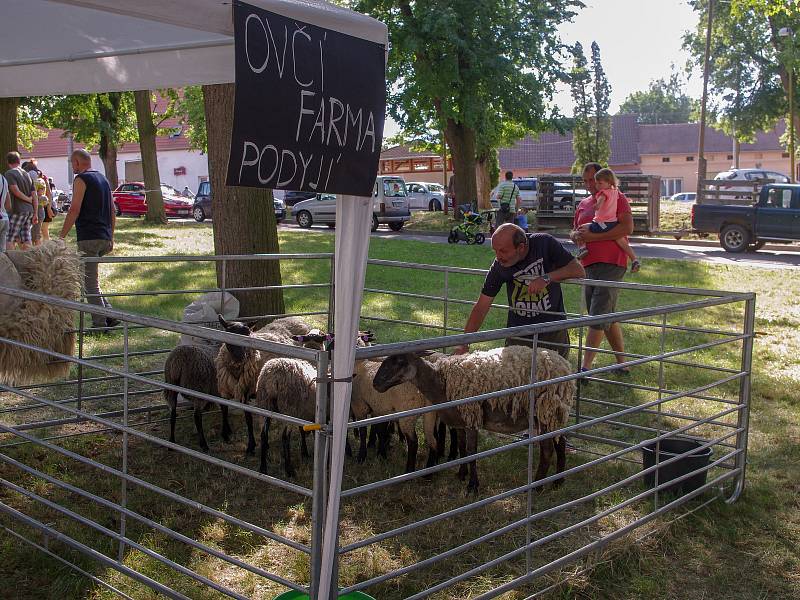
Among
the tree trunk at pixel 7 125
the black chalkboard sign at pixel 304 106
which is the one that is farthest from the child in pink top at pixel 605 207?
the tree trunk at pixel 7 125

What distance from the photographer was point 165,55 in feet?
18.3

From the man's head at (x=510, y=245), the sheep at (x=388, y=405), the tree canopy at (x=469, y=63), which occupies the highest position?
the tree canopy at (x=469, y=63)

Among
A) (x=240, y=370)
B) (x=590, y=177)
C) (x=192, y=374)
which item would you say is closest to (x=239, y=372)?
(x=240, y=370)

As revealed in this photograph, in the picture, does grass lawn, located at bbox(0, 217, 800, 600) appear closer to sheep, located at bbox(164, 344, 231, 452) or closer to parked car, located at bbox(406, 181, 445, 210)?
sheep, located at bbox(164, 344, 231, 452)

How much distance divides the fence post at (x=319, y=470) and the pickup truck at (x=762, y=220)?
71.2ft

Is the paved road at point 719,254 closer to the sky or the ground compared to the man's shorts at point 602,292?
closer to the ground

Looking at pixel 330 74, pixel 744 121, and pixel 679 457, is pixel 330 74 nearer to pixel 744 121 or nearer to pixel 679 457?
pixel 679 457

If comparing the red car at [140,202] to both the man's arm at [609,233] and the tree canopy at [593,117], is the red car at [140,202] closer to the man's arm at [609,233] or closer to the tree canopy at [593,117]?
the tree canopy at [593,117]

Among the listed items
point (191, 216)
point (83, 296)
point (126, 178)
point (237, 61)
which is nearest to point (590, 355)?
point (83, 296)

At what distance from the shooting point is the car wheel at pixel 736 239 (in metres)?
22.7

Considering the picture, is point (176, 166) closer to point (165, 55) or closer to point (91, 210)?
point (91, 210)

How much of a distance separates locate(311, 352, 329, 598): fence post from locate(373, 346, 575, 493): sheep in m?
2.19

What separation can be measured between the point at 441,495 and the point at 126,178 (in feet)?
193

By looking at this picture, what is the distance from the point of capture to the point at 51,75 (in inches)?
252
